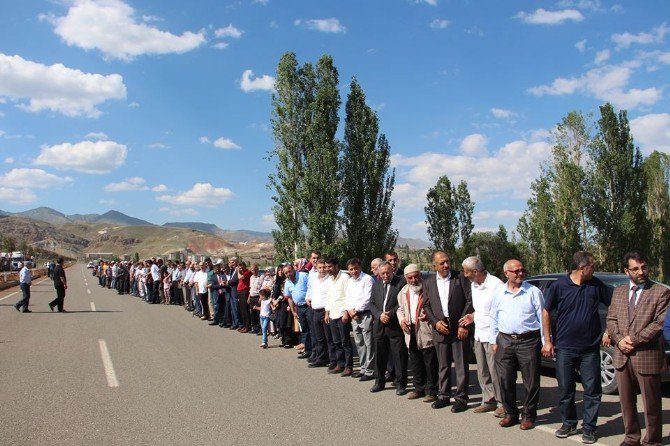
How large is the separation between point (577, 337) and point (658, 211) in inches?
1676

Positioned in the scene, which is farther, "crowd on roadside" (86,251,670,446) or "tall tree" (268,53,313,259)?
"tall tree" (268,53,313,259)

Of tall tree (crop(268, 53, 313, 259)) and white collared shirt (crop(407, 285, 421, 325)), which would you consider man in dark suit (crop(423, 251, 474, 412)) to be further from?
tall tree (crop(268, 53, 313, 259))

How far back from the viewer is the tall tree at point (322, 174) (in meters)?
23.5

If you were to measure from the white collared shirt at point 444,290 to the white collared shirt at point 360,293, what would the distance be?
1.57 metres

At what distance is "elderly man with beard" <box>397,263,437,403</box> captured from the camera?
7152 mm

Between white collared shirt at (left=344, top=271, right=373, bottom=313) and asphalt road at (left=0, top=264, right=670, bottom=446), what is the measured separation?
1142mm

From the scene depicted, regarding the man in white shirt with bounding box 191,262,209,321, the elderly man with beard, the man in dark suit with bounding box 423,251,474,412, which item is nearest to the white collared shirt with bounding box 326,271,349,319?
the elderly man with beard

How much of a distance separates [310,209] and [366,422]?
716 inches

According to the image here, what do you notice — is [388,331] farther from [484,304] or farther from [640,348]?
[640,348]

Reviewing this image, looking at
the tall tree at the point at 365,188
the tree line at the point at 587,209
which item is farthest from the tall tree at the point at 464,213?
the tall tree at the point at 365,188

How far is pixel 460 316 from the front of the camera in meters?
6.86

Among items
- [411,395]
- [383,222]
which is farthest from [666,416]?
[383,222]

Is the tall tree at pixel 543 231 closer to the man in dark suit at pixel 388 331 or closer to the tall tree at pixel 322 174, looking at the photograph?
the tall tree at pixel 322 174

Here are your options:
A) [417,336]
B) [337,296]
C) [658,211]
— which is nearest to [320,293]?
[337,296]
